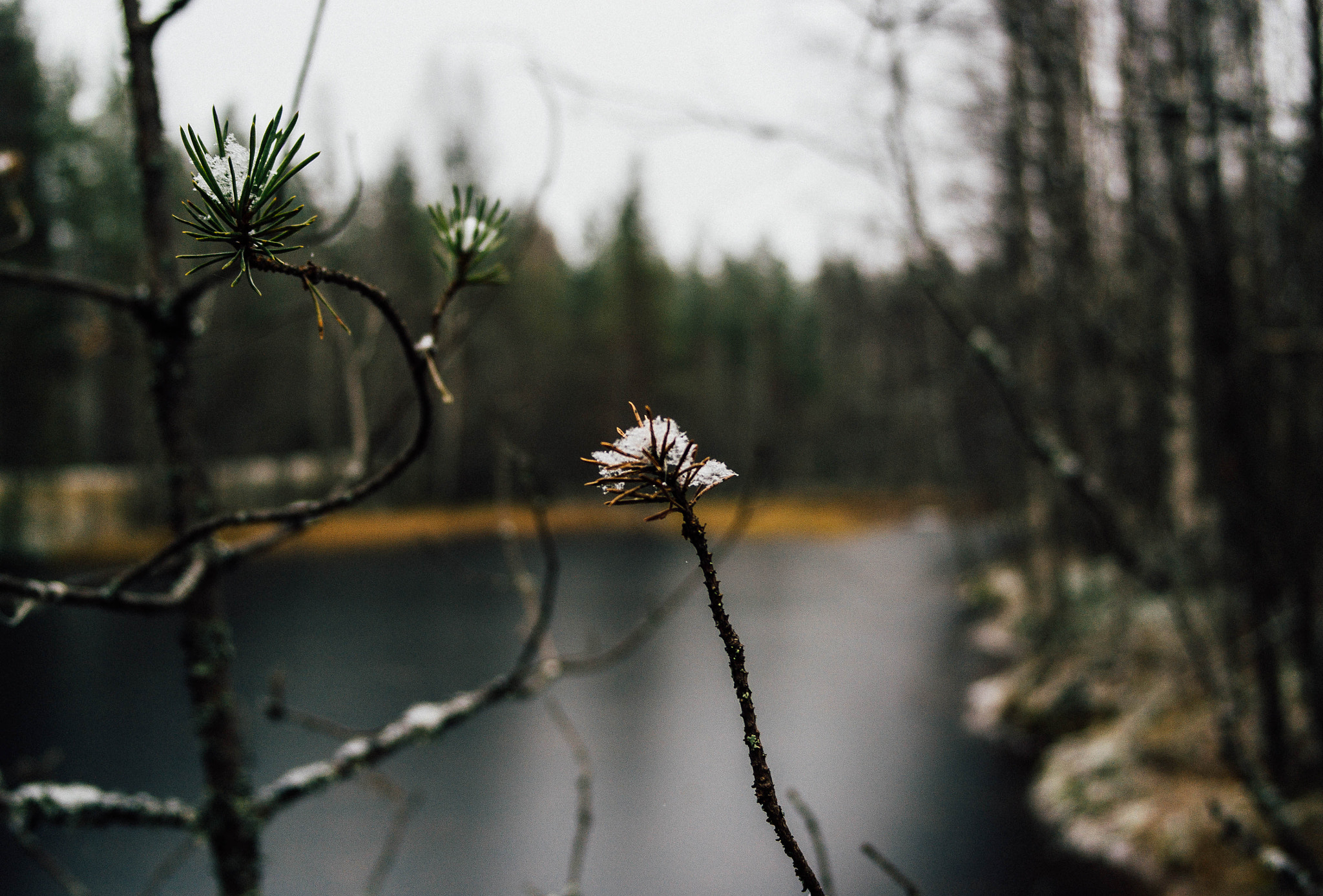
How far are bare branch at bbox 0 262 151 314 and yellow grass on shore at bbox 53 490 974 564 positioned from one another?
13929mm

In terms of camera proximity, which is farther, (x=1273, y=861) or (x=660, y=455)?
(x=1273, y=861)

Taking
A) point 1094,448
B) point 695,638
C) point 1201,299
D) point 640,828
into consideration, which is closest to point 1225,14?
point 1201,299

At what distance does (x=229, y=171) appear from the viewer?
0.56 m

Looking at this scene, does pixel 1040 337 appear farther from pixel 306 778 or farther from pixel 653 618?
pixel 306 778

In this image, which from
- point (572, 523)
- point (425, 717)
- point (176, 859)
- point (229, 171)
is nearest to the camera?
point (229, 171)

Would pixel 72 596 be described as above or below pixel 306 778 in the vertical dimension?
above

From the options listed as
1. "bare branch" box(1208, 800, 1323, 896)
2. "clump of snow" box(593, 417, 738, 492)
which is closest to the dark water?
"clump of snow" box(593, 417, 738, 492)

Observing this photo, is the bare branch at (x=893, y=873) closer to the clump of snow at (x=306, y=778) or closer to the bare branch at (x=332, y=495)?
the bare branch at (x=332, y=495)

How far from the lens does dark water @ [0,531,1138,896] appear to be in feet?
19.7

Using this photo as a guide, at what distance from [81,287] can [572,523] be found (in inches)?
938

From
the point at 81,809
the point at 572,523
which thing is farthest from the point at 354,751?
the point at 572,523

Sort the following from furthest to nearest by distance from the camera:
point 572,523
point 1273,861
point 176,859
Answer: point 572,523 → point 176,859 → point 1273,861

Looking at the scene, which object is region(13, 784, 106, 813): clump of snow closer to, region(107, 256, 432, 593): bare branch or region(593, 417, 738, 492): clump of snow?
region(107, 256, 432, 593): bare branch

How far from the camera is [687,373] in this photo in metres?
Result: 32.2
